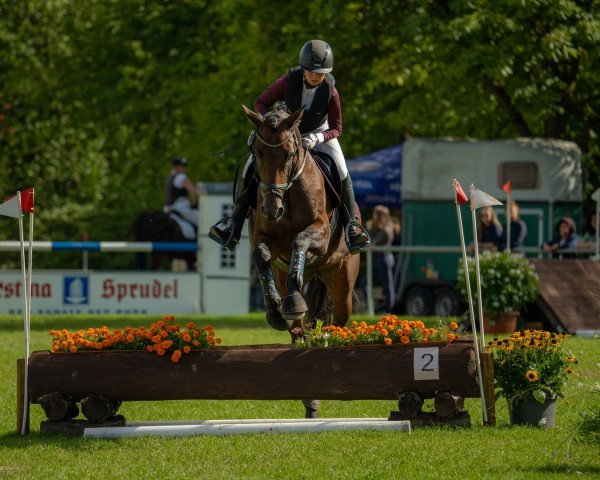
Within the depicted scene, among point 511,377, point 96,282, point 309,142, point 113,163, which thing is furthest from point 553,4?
point 113,163

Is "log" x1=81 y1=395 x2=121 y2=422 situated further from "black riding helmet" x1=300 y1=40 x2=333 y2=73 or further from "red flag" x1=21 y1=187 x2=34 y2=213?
"black riding helmet" x1=300 y1=40 x2=333 y2=73

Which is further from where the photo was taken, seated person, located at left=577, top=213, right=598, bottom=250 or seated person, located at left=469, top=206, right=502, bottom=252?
seated person, located at left=577, top=213, right=598, bottom=250

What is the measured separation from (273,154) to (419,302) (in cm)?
1225

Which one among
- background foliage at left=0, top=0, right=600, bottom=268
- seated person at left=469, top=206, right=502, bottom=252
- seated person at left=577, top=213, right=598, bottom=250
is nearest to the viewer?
seated person at left=469, top=206, right=502, bottom=252

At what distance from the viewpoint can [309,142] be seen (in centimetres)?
1038

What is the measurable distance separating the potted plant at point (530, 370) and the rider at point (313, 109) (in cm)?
193

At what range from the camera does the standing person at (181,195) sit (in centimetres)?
2368

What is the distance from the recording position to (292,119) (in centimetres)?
964

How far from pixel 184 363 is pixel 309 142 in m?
2.31

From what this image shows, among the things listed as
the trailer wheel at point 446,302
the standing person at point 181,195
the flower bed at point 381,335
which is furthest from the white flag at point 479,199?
the standing person at point 181,195

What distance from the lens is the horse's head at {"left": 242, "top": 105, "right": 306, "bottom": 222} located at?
31.3 ft

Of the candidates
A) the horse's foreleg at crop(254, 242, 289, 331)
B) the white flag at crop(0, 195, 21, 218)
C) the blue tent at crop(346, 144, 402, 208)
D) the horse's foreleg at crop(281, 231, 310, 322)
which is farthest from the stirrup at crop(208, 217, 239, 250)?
the blue tent at crop(346, 144, 402, 208)

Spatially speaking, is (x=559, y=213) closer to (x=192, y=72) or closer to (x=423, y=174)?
(x=423, y=174)

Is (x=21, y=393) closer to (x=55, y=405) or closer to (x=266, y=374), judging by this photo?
(x=55, y=405)
